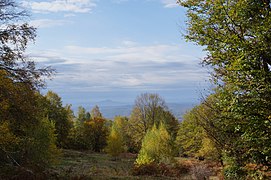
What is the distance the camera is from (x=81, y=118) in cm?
7069

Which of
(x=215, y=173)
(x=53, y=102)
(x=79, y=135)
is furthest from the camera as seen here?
(x=79, y=135)

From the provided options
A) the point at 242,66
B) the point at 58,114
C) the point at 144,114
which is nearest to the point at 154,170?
the point at 242,66

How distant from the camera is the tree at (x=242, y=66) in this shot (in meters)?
8.45

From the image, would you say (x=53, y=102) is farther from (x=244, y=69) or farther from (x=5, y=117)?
(x=244, y=69)

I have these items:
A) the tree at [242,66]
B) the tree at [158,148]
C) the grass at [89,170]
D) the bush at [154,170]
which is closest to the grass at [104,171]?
the grass at [89,170]

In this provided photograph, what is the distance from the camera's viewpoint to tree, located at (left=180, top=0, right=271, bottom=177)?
8445 millimetres

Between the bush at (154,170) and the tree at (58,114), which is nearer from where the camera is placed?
the bush at (154,170)

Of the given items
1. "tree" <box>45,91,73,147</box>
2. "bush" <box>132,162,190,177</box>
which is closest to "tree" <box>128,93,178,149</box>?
"tree" <box>45,91,73,147</box>

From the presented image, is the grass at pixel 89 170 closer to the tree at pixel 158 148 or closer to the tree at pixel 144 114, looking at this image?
the tree at pixel 158 148

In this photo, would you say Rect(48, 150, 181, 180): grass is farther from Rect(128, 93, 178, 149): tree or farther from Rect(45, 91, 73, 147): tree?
Rect(45, 91, 73, 147): tree

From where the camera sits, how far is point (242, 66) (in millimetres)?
8320

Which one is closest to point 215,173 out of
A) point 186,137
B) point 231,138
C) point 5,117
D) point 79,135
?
point 186,137

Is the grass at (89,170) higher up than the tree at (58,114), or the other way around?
the tree at (58,114)

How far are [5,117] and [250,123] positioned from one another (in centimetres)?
1014
